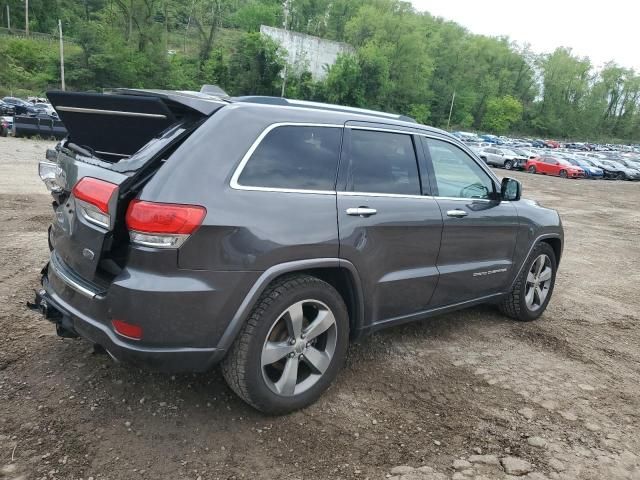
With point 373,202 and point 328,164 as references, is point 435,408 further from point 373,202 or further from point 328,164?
point 328,164

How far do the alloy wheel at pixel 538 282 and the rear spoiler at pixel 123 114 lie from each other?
11.5 ft

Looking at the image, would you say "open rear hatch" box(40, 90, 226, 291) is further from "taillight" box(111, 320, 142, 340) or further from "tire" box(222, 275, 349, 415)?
"tire" box(222, 275, 349, 415)

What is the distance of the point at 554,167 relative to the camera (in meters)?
34.8

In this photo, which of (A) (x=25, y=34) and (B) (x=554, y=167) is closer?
(B) (x=554, y=167)

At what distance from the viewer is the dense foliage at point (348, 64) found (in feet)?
220

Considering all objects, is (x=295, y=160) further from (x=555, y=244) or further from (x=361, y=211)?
(x=555, y=244)

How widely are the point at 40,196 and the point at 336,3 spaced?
122602 millimetres

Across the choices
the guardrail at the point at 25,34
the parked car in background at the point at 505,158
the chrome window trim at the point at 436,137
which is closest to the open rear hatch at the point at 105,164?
the chrome window trim at the point at 436,137

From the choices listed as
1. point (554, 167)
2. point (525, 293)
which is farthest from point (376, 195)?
point (554, 167)

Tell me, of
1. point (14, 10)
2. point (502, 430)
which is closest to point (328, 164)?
point (502, 430)

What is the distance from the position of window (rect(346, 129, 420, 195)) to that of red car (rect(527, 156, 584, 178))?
3434 cm

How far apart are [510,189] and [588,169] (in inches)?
1391

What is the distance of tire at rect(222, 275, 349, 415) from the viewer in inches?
109

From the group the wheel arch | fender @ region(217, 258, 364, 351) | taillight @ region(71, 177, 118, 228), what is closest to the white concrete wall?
the wheel arch
